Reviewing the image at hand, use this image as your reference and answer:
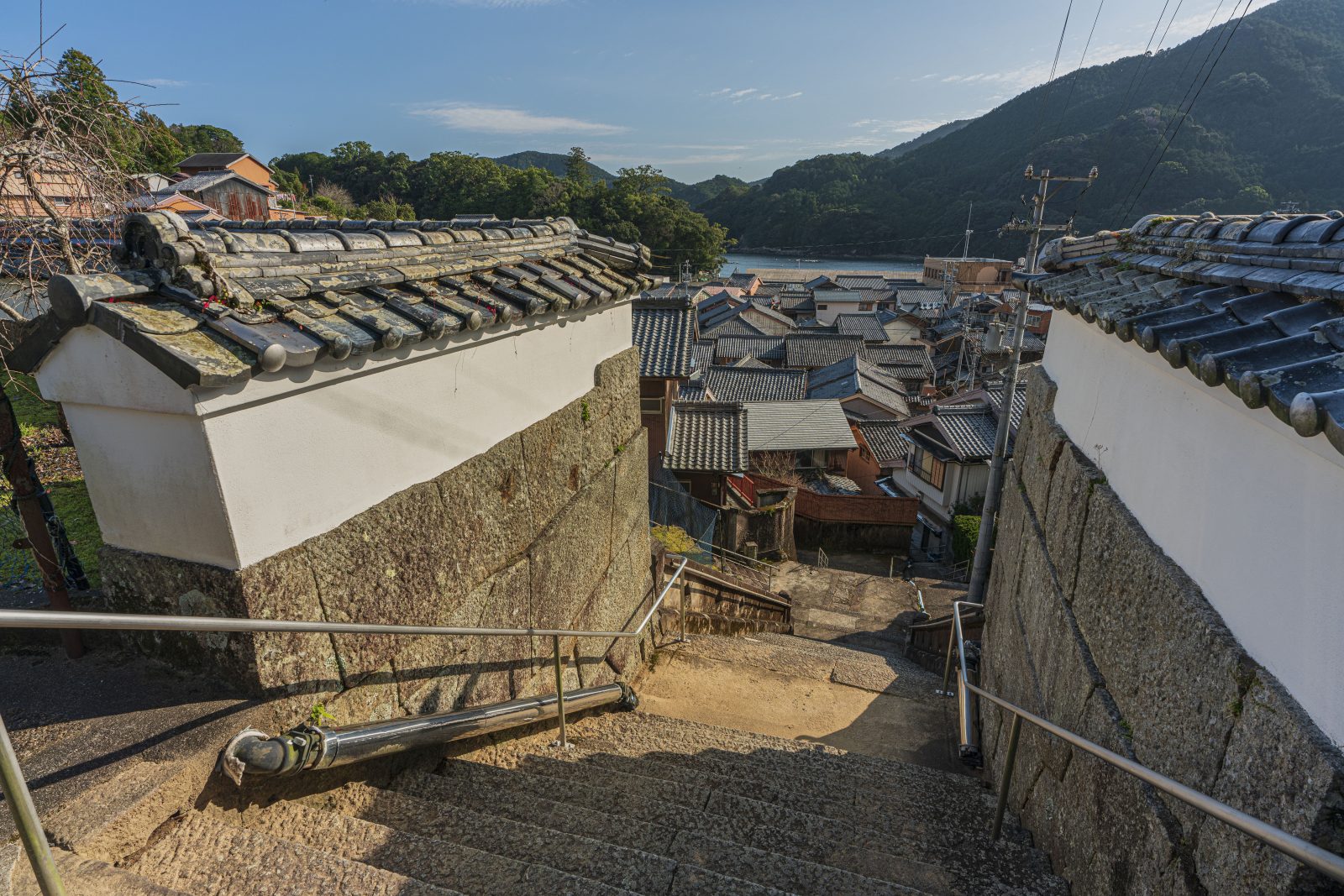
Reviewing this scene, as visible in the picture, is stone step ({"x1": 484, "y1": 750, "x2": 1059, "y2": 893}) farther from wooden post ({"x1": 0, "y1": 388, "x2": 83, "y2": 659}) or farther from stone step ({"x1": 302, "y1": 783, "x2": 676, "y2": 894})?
wooden post ({"x1": 0, "y1": 388, "x2": 83, "y2": 659})

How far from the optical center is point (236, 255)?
2.72 m

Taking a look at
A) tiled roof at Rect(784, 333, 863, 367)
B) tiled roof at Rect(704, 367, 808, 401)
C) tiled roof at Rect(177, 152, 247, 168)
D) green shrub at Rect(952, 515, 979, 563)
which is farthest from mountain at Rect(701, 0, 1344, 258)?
tiled roof at Rect(177, 152, 247, 168)

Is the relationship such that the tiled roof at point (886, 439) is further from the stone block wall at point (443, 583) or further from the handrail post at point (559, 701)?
the handrail post at point (559, 701)

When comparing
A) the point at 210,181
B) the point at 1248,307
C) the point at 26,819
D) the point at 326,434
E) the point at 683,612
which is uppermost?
the point at 210,181

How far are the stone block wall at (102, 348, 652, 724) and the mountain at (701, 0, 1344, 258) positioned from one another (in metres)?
61.2

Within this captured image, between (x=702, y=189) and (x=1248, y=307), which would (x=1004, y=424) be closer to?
(x=1248, y=307)

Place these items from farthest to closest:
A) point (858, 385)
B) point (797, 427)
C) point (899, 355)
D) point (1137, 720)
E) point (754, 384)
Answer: point (899, 355), point (754, 384), point (858, 385), point (797, 427), point (1137, 720)

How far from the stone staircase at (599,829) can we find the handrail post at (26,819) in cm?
68

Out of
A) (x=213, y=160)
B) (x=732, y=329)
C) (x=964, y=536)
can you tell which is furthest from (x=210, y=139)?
(x=964, y=536)

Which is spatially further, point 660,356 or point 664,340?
point 664,340

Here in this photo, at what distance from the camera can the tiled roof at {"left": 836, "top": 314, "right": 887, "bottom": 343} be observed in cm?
4341

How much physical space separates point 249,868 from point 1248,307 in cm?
401

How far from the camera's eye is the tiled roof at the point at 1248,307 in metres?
1.81

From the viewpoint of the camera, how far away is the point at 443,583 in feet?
11.5
